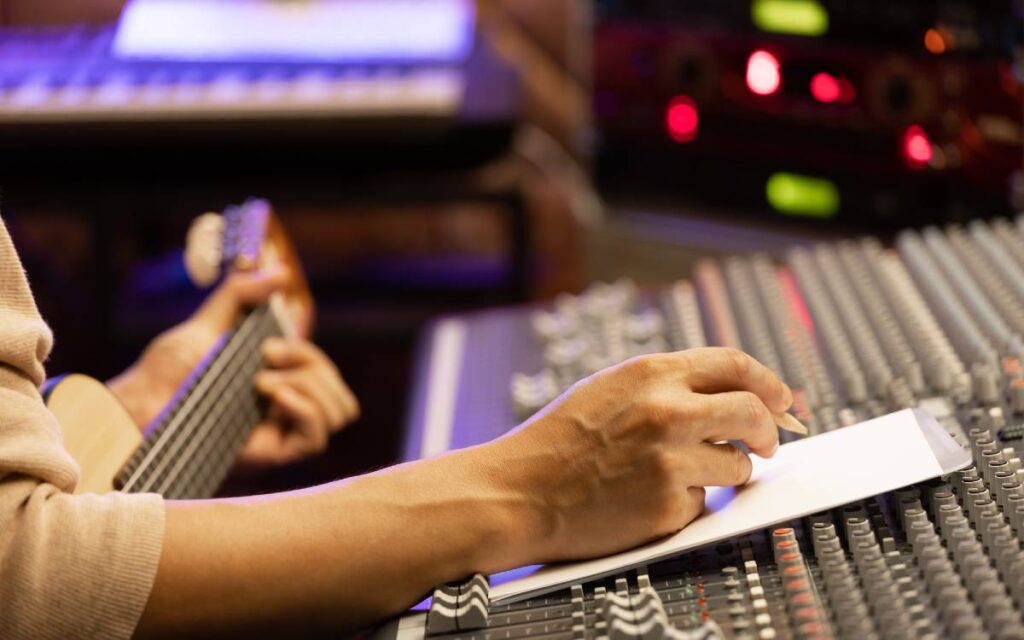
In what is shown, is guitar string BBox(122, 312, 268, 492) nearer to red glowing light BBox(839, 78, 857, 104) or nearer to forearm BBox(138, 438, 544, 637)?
forearm BBox(138, 438, 544, 637)

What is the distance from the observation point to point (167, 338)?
1387mm

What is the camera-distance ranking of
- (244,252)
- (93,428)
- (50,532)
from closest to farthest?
(50,532)
(93,428)
(244,252)

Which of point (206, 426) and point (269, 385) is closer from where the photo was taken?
point (206, 426)

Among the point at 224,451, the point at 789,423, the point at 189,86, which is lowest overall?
the point at 189,86

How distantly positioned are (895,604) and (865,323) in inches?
19.6

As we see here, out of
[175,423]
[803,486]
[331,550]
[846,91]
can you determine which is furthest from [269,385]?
[846,91]

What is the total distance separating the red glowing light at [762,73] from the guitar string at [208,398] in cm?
88

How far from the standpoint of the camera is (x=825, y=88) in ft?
5.85

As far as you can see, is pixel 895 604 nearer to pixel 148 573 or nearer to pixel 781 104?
pixel 148 573

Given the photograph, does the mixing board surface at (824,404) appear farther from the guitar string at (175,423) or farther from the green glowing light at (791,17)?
the green glowing light at (791,17)

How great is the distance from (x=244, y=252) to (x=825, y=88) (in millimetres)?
870

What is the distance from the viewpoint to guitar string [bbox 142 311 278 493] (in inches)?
→ 39.8

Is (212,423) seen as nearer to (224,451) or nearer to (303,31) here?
(224,451)

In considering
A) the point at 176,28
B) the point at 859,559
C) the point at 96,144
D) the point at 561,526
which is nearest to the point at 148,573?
the point at 561,526
